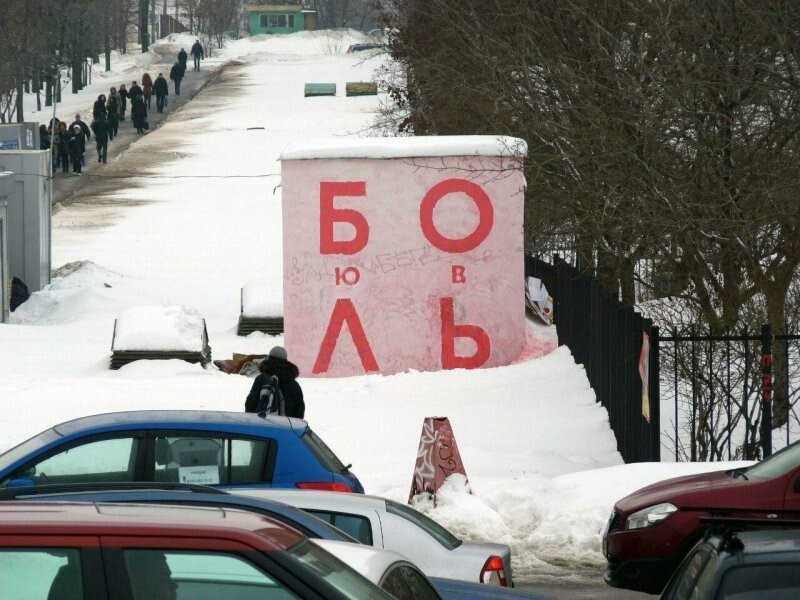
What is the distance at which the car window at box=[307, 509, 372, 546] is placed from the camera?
6805 millimetres

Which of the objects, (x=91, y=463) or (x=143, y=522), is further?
(x=91, y=463)

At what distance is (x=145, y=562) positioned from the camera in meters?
3.77

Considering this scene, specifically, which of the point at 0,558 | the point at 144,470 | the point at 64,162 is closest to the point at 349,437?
the point at 144,470

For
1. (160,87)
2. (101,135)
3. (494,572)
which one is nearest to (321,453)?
(494,572)

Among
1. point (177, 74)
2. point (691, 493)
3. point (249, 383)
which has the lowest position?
point (249, 383)

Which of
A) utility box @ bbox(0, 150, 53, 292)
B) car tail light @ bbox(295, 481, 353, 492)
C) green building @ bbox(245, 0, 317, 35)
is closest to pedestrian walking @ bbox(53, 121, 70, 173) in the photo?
utility box @ bbox(0, 150, 53, 292)

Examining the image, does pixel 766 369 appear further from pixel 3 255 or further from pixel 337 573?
pixel 3 255

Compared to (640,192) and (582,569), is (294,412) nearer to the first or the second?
(582,569)

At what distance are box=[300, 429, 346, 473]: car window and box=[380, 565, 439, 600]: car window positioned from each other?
3373 mm

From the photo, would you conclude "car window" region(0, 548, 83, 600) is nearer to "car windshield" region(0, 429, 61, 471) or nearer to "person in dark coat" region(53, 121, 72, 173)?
"car windshield" region(0, 429, 61, 471)

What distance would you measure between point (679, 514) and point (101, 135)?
46.4 m

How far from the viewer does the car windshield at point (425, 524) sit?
711cm

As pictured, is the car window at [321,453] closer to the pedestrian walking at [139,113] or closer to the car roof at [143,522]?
the car roof at [143,522]

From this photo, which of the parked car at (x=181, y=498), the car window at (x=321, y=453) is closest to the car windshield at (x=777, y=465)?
the car window at (x=321, y=453)
